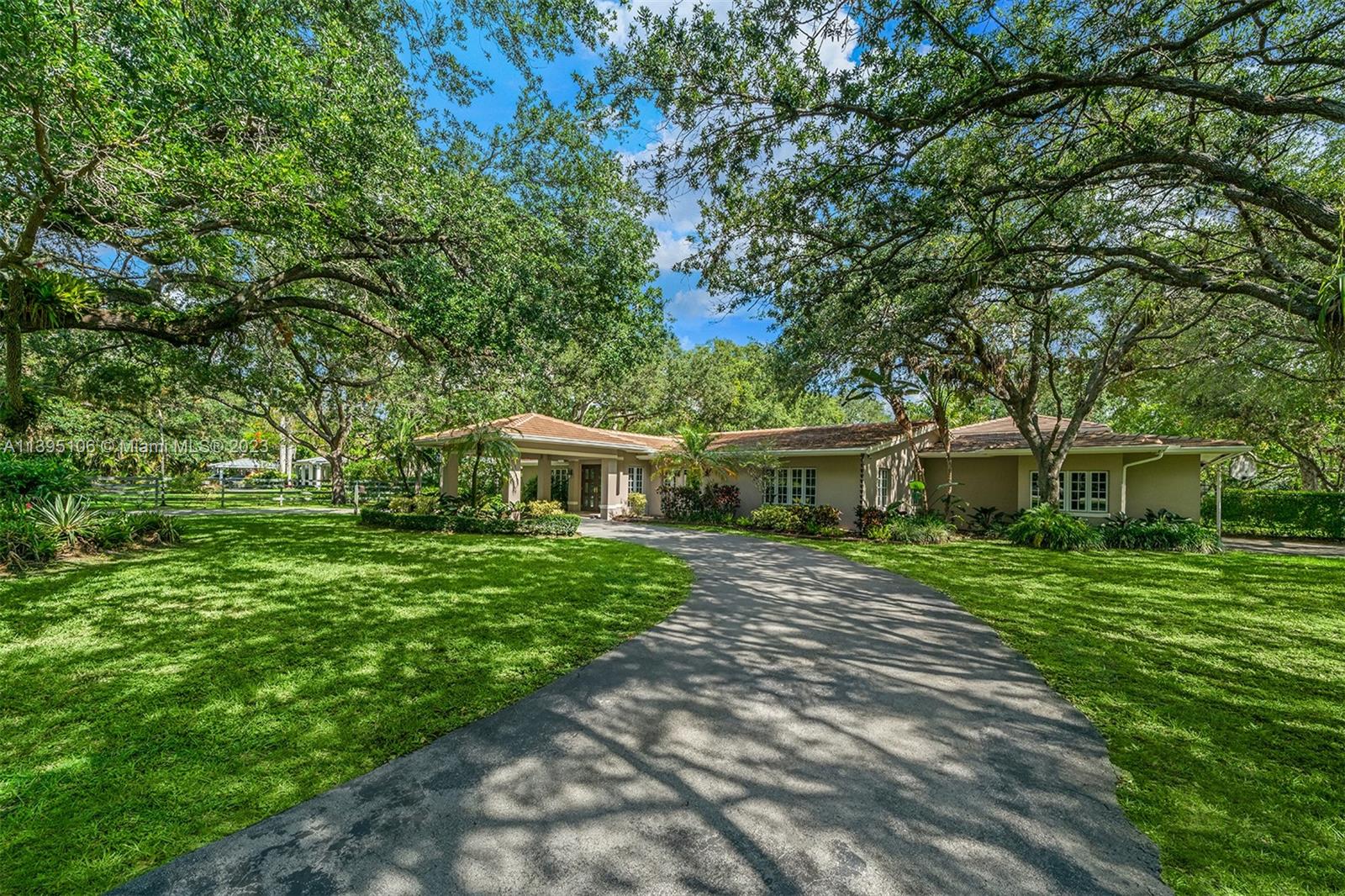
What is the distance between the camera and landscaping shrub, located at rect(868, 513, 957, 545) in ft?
47.9

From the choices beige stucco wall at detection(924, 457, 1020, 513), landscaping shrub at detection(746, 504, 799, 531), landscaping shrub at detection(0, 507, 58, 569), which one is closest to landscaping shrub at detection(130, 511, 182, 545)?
landscaping shrub at detection(0, 507, 58, 569)

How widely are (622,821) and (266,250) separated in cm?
1031

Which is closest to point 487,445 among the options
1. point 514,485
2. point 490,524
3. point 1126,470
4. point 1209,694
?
point 490,524

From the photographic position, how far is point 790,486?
18.7 m

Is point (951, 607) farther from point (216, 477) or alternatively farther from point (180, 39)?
point (216, 477)

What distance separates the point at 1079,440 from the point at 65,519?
24717 mm

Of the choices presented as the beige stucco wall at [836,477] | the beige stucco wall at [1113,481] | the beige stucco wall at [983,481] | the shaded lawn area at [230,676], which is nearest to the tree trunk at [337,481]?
the shaded lawn area at [230,676]

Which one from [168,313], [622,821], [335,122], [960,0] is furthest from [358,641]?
[960,0]

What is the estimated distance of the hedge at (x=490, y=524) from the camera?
14.2 m

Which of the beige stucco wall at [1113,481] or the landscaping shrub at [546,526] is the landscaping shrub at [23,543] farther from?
the beige stucco wall at [1113,481]

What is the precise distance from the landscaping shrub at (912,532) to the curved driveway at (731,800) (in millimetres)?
10154

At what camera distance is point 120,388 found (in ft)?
42.9

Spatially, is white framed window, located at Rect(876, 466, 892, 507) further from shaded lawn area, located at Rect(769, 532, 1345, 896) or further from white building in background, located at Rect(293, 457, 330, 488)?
white building in background, located at Rect(293, 457, 330, 488)

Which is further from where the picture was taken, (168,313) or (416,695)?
(168,313)
